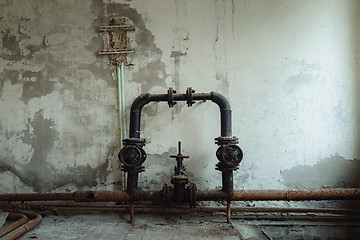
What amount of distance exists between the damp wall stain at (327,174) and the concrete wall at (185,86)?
0.01 metres

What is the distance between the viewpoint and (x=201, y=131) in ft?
9.37

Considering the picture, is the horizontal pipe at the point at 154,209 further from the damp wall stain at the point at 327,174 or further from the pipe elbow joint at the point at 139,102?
the pipe elbow joint at the point at 139,102

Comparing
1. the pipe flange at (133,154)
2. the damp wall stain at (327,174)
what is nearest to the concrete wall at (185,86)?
the damp wall stain at (327,174)

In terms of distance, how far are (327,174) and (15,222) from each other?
3.12 m

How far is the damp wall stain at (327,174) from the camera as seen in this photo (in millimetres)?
2746

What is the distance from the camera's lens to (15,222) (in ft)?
7.52

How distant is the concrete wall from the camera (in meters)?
2.79

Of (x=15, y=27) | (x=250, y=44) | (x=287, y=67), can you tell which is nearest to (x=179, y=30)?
(x=250, y=44)

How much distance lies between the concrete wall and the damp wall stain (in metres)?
0.01

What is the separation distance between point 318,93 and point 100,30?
2.53 metres

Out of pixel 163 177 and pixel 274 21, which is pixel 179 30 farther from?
pixel 163 177

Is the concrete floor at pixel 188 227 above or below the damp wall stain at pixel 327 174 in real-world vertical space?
below

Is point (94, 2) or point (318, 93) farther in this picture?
point (94, 2)

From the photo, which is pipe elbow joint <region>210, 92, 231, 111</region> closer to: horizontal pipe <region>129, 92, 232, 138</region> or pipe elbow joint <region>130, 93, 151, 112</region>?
horizontal pipe <region>129, 92, 232, 138</region>
